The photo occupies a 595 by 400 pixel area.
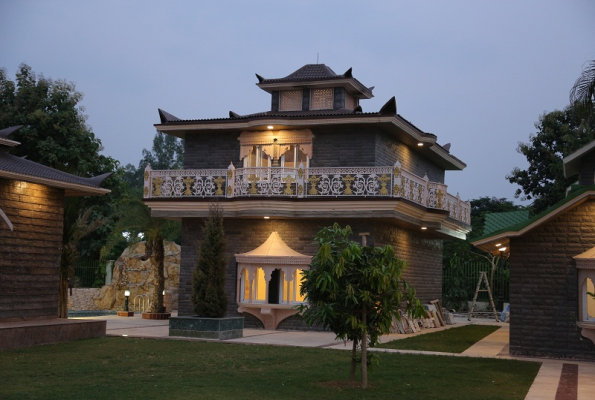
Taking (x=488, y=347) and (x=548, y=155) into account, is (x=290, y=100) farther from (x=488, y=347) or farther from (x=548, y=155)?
(x=548, y=155)

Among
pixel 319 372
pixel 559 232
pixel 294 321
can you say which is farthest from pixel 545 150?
pixel 319 372

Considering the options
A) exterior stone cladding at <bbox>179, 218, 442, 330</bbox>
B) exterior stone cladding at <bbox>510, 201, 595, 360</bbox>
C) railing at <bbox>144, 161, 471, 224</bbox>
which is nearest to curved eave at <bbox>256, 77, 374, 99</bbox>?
railing at <bbox>144, 161, 471, 224</bbox>

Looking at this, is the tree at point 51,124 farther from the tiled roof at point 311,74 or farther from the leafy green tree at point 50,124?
the tiled roof at point 311,74

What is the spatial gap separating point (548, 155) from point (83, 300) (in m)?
23.8

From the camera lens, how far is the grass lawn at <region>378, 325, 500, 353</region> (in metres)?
18.2

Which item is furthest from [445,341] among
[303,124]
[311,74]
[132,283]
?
[132,283]

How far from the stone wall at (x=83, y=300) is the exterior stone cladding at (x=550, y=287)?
21.5m

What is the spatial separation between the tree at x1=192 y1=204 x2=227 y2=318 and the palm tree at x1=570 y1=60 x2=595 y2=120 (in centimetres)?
900

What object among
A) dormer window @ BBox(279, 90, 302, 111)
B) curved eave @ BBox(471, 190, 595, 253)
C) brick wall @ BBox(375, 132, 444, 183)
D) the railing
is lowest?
curved eave @ BBox(471, 190, 595, 253)

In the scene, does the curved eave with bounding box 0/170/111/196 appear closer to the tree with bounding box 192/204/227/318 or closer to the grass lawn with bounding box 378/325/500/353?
the tree with bounding box 192/204/227/318

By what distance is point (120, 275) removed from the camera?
33.2m

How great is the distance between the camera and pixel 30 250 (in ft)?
58.9

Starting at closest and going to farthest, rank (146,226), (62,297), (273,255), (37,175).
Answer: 1. (37,175)
2. (62,297)
3. (273,255)
4. (146,226)

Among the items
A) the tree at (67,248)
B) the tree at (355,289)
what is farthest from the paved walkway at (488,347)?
the tree at (355,289)
